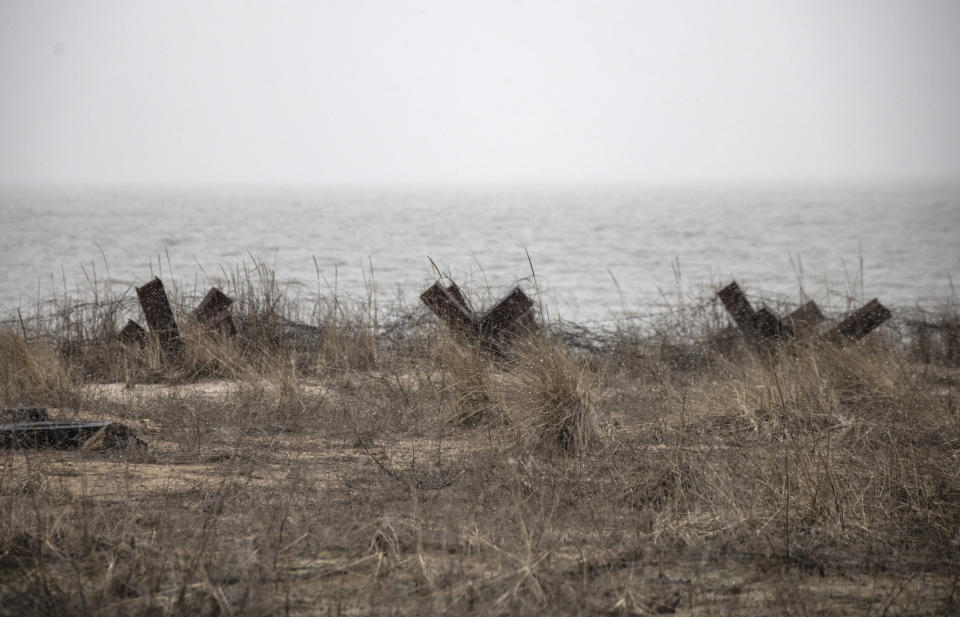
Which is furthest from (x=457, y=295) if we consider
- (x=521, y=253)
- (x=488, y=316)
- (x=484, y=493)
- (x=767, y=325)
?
(x=521, y=253)

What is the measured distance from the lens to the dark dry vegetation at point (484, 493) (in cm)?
255

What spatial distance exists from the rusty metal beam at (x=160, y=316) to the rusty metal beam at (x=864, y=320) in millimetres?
5458

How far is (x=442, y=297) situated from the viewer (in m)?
6.02

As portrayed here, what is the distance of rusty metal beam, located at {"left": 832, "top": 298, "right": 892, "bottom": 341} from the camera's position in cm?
669

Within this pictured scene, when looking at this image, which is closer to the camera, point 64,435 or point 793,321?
point 64,435

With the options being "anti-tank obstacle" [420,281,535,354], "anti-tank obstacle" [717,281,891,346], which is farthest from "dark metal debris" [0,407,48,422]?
"anti-tank obstacle" [717,281,891,346]

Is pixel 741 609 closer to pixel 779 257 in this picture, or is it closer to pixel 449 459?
pixel 449 459

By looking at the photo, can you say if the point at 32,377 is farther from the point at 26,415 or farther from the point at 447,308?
the point at 447,308

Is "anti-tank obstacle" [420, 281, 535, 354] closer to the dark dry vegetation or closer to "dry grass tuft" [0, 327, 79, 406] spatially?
the dark dry vegetation

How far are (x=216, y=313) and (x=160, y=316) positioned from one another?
442mm

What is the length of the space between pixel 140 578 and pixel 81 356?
4.78 m

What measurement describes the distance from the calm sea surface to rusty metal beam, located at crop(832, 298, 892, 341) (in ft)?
5.69

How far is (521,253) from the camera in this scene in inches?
1064

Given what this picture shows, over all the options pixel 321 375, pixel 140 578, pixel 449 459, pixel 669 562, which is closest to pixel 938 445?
pixel 669 562
